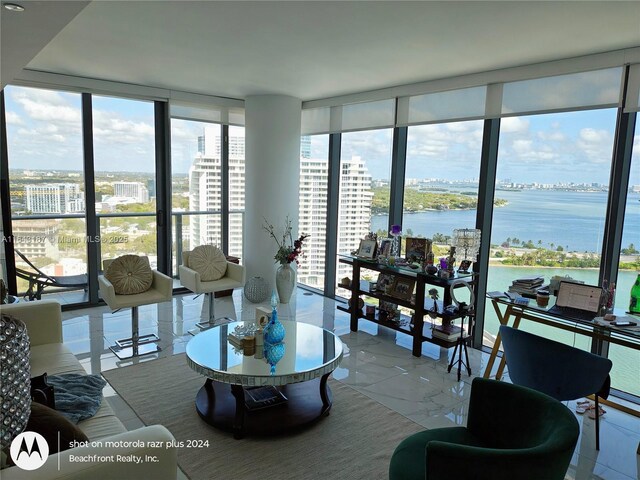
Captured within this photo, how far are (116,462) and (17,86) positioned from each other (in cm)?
506

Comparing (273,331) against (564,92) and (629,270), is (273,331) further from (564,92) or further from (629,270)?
(564,92)

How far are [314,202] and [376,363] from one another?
3.18 m

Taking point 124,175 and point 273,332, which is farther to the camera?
point 124,175

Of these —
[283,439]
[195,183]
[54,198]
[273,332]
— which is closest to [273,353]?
[273,332]

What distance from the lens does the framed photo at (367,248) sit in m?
5.26

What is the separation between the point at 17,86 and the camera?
525 centimetres

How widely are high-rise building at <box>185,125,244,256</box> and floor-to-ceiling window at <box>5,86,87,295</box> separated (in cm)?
154

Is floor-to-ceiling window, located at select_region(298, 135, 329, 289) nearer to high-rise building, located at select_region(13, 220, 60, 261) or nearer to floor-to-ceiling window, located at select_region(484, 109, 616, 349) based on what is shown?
floor-to-ceiling window, located at select_region(484, 109, 616, 349)

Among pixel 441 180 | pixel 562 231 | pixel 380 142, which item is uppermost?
pixel 380 142

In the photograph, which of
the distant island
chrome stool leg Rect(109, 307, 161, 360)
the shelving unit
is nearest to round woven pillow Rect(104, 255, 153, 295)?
chrome stool leg Rect(109, 307, 161, 360)

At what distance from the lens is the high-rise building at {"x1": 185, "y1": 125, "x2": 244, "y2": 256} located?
680cm

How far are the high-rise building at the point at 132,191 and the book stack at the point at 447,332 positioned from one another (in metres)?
4.22

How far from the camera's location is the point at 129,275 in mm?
4695

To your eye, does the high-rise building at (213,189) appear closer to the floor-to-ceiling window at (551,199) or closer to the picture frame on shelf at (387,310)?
the picture frame on shelf at (387,310)
